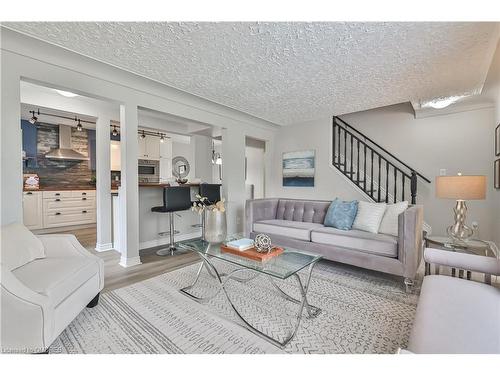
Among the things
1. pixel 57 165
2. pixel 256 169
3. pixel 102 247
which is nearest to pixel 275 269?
pixel 102 247

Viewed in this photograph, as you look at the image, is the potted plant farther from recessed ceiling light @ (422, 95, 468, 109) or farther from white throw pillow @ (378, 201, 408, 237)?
recessed ceiling light @ (422, 95, 468, 109)

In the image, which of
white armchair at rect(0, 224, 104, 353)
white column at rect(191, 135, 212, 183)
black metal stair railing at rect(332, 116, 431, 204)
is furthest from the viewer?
white column at rect(191, 135, 212, 183)

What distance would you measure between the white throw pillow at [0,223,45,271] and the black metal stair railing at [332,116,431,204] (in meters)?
4.52

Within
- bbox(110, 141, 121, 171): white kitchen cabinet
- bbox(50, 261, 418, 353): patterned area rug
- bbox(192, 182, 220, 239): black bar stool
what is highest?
bbox(110, 141, 121, 171): white kitchen cabinet

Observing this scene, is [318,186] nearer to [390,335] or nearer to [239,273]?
[239,273]

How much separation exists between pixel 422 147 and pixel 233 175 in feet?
11.7

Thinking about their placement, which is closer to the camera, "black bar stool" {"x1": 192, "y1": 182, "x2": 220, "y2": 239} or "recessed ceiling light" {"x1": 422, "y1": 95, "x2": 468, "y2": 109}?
"recessed ceiling light" {"x1": 422, "y1": 95, "x2": 468, "y2": 109}

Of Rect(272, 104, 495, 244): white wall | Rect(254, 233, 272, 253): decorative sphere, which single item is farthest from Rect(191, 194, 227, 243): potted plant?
Rect(272, 104, 495, 244): white wall

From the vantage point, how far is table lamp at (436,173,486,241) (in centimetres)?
221

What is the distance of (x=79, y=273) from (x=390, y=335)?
7.56 feet

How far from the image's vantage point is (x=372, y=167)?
443 cm

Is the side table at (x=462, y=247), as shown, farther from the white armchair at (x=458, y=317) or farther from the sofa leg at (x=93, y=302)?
the sofa leg at (x=93, y=302)

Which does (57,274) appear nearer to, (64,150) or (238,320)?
(238,320)

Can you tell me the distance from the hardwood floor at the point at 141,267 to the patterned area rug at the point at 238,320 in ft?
0.67
